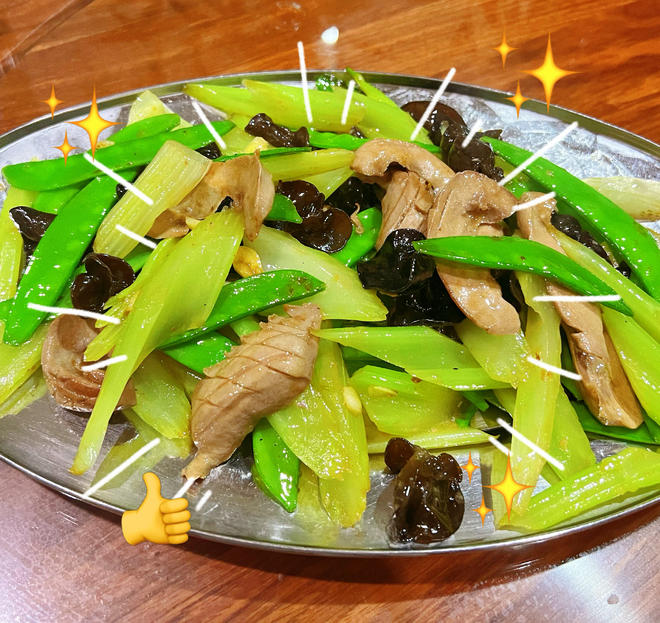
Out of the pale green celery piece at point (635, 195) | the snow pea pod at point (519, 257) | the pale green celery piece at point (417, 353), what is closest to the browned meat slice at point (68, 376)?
the pale green celery piece at point (417, 353)

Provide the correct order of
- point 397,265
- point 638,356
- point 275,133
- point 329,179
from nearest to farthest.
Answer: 1. point 397,265
2. point 638,356
3. point 329,179
4. point 275,133

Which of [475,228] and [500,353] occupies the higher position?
[475,228]

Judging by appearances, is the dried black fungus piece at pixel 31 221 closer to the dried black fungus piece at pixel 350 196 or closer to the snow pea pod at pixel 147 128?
the snow pea pod at pixel 147 128

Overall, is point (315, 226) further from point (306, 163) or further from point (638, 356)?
point (638, 356)

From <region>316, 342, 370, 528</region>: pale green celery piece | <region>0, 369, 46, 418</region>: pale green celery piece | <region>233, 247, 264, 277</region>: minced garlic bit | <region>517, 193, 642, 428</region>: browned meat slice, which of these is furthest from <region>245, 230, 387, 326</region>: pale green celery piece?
<region>0, 369, 46, 418</region>: pale green celery piece

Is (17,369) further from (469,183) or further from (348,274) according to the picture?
(469,183)

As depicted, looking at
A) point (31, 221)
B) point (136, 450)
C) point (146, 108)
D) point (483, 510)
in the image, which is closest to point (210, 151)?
point (146, 108)

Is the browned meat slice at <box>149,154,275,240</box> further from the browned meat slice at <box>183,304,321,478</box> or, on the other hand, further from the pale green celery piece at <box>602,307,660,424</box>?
the pale green celery piece at <box>602,307,660,424</box>
